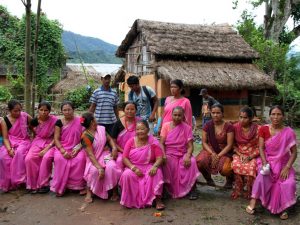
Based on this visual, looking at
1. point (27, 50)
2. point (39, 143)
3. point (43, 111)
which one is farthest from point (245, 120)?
point (27, 50)

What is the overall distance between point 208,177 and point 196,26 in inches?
510

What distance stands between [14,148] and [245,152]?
3387 millimetres

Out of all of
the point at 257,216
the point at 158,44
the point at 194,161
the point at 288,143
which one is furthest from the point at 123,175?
the point at 158,44

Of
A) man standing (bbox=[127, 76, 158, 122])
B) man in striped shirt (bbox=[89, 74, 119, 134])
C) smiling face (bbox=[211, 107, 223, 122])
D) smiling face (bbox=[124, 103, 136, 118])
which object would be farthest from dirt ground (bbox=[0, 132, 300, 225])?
man standing (bbox=[127, 76, 158, 122])

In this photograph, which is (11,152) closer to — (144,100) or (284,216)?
(144,100)

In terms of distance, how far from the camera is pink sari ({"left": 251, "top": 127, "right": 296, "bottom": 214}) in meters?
4.14

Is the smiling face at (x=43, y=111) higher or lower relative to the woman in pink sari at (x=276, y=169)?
higher

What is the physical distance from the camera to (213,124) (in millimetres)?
4938

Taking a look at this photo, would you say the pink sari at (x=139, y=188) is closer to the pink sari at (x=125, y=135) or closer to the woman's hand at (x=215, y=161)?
the pink sari at (x=125, y=135)

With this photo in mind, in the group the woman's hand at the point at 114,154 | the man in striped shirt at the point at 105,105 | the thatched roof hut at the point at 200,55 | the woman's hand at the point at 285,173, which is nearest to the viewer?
the woman's hand at the point at 285,173

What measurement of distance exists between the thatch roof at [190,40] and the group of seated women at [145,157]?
936 centimetres

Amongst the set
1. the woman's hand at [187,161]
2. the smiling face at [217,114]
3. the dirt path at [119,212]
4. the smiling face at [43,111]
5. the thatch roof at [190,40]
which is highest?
the thatch roof at [190,40]

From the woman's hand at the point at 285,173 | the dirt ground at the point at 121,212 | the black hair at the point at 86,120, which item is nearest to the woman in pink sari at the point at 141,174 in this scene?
the dirt ground at the point at 121,212

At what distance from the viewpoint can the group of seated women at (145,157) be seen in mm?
4320
